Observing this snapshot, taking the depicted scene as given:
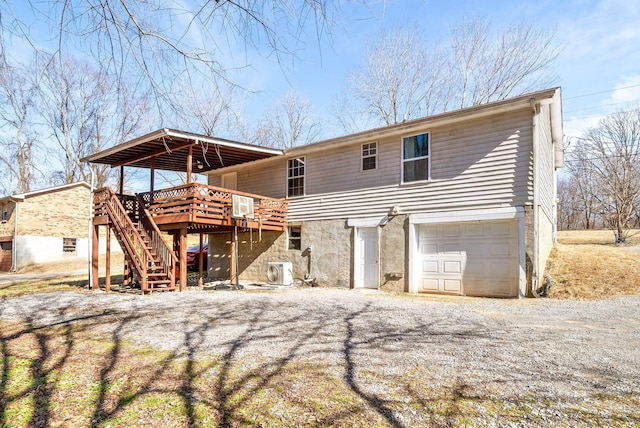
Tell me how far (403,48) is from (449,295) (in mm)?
18065

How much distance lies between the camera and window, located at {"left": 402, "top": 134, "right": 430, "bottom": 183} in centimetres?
1076

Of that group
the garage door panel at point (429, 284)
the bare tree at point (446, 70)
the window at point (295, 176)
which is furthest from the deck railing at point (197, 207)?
the bare tree at point (446, 70)

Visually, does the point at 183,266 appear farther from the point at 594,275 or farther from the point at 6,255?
the point at 6,255

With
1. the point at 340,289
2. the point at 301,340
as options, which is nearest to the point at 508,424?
the point at 301,340

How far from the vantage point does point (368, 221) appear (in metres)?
11.6

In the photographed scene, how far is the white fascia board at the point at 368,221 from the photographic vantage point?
11.3 metres

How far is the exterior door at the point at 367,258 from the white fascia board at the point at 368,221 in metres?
0.18

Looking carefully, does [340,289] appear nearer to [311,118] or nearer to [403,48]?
[403,48]

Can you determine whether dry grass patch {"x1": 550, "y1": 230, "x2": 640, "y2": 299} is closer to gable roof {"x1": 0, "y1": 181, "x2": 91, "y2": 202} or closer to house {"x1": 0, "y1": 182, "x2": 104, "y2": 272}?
gable roof {"x1": 0, "y1": 181, "x2": 91, "y2": 202}

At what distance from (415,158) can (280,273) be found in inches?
215

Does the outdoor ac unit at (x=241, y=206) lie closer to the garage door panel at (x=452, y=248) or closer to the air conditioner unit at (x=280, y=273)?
the air conditioner unit at (x=280, y=273)

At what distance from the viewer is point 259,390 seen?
3.10 meters

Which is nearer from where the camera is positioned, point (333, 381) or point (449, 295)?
point (333, 381)

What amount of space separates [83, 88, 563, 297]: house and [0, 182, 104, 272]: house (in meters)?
13.5
